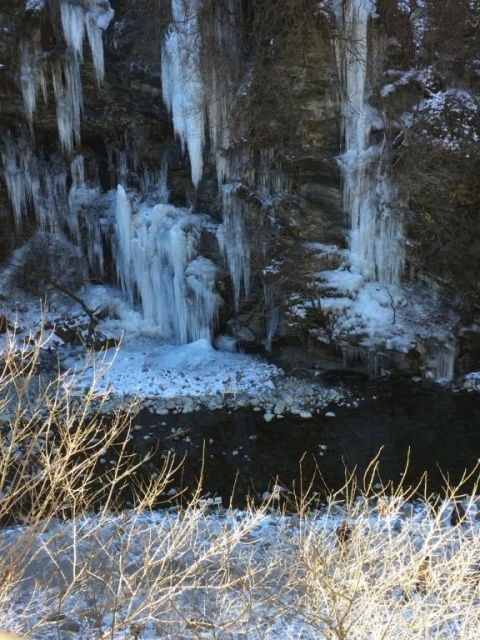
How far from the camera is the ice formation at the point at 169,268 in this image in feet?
37.3

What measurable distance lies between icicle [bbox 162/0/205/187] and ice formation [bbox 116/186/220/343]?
1335mm

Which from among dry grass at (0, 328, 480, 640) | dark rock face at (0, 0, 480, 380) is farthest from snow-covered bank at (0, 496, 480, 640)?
dark rock face at (0, 0, 480, 380)

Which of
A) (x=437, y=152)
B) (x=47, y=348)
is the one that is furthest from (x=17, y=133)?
(x=437, y=152)

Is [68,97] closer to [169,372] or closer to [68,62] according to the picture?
[68,62]

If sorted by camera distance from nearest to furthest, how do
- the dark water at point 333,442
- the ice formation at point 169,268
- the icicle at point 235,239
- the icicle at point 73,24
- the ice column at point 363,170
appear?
the dark water at point 333,442 → the ice column at point 363,170 → the icicle at point 73,24 → the icicle at point 235,239 → the ice formation at point 169,268

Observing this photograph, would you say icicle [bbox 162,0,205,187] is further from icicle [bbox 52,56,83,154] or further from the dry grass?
the dry grass

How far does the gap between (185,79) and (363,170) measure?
355 cm

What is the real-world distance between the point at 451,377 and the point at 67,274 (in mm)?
8476

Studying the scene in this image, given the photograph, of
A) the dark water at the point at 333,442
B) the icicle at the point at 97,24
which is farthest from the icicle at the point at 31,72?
the dark water at the point at 333,442

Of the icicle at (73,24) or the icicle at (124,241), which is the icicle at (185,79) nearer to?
the icicle at (73,24)

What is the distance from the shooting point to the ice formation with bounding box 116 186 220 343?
37.3ft

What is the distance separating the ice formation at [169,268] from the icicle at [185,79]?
133 centimetres

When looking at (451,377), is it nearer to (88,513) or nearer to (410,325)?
(410,325)

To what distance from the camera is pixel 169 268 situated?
11539 mm
